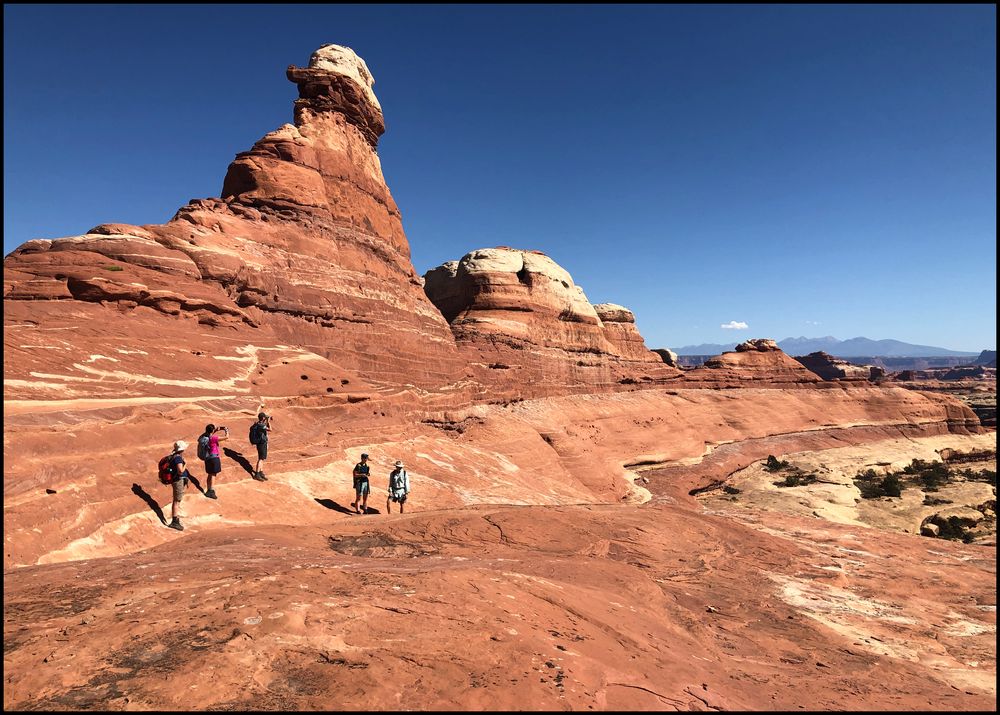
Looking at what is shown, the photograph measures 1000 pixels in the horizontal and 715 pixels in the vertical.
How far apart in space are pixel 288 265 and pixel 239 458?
1173cm

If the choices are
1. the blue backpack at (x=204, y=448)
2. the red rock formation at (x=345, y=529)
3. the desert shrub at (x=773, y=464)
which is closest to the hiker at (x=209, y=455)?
the blue backpack at (x=204, y=448)

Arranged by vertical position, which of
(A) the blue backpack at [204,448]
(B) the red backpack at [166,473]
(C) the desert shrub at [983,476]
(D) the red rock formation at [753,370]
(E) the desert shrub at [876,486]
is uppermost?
(D) the red rock formation at [753,370]

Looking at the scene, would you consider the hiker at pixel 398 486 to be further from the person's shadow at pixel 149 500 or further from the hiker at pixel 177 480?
the person's shadow at pixel 149 500

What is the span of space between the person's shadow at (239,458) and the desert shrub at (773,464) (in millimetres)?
37597

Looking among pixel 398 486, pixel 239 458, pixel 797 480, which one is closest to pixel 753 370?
pixel 797 480

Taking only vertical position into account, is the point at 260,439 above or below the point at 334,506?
above

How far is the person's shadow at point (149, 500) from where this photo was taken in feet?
32.5

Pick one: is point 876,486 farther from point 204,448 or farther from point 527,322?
point 204,448

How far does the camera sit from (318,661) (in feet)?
13.6

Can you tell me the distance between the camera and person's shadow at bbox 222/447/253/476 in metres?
13.2

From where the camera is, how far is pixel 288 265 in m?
22.2

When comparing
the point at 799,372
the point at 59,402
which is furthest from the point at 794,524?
the point at 799,372

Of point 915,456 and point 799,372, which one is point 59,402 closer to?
point 915,456

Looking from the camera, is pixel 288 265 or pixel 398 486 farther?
pixel 288 265
